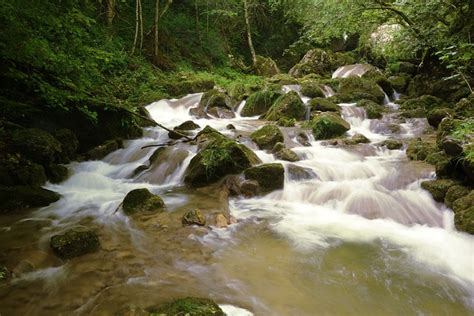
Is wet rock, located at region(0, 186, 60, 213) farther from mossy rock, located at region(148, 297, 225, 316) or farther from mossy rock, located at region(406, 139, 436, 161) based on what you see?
mossy rock, located at region(406, 139, 436, 161)

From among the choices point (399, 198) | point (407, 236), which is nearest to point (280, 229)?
point (407, 236)

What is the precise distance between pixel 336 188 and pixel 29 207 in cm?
550

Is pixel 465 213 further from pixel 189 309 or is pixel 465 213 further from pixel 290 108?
pixel 290 108

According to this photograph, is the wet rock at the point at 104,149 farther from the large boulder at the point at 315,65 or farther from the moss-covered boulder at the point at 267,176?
the large boulder at the point at 315,65

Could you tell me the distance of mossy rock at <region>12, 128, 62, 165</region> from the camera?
6.69m

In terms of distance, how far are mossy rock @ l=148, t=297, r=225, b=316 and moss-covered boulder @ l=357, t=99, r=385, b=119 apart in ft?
35.3

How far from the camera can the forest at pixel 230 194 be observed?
3643 millimetres

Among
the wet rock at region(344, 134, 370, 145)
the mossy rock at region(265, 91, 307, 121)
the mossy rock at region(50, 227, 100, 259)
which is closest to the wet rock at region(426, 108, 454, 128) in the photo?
the wet rock at region(344, 134, 370, 145)

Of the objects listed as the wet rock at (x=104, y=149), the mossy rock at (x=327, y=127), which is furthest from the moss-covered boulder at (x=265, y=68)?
the wet rock at (x=104, y=149)

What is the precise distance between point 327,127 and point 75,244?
316 inches

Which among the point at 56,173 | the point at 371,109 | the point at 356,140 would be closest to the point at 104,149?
the point at 56,173

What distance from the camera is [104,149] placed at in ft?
29.4

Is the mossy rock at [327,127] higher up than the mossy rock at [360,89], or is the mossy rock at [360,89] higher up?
the mossy rock at [360,89]

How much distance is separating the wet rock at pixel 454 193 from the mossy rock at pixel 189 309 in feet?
14.7
